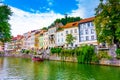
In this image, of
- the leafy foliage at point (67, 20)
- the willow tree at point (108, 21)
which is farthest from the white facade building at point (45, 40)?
the willow tree at point (108, 21)

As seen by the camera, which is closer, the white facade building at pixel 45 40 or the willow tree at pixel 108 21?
the willow tree at pixel 108 21

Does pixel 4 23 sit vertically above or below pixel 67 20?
below

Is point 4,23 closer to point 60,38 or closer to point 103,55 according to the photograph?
point 103,55

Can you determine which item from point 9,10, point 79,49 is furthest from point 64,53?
point 9,10

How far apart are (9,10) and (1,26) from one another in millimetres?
2134

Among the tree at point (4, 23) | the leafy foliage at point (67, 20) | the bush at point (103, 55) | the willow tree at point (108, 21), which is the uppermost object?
the leafy foliage at point (67, 20)

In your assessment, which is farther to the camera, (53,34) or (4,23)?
(53,34)

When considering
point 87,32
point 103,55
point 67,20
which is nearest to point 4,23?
point 103,55

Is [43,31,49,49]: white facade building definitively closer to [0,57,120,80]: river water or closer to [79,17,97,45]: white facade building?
[79,17,97,45]: white facade building

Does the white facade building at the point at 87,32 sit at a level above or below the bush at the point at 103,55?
above

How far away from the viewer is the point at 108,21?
1838 inches

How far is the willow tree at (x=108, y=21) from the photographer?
46281mm

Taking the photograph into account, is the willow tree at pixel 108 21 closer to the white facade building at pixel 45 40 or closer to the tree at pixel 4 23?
the tree at pixel 4 23

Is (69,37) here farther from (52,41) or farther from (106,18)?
(106,18)
